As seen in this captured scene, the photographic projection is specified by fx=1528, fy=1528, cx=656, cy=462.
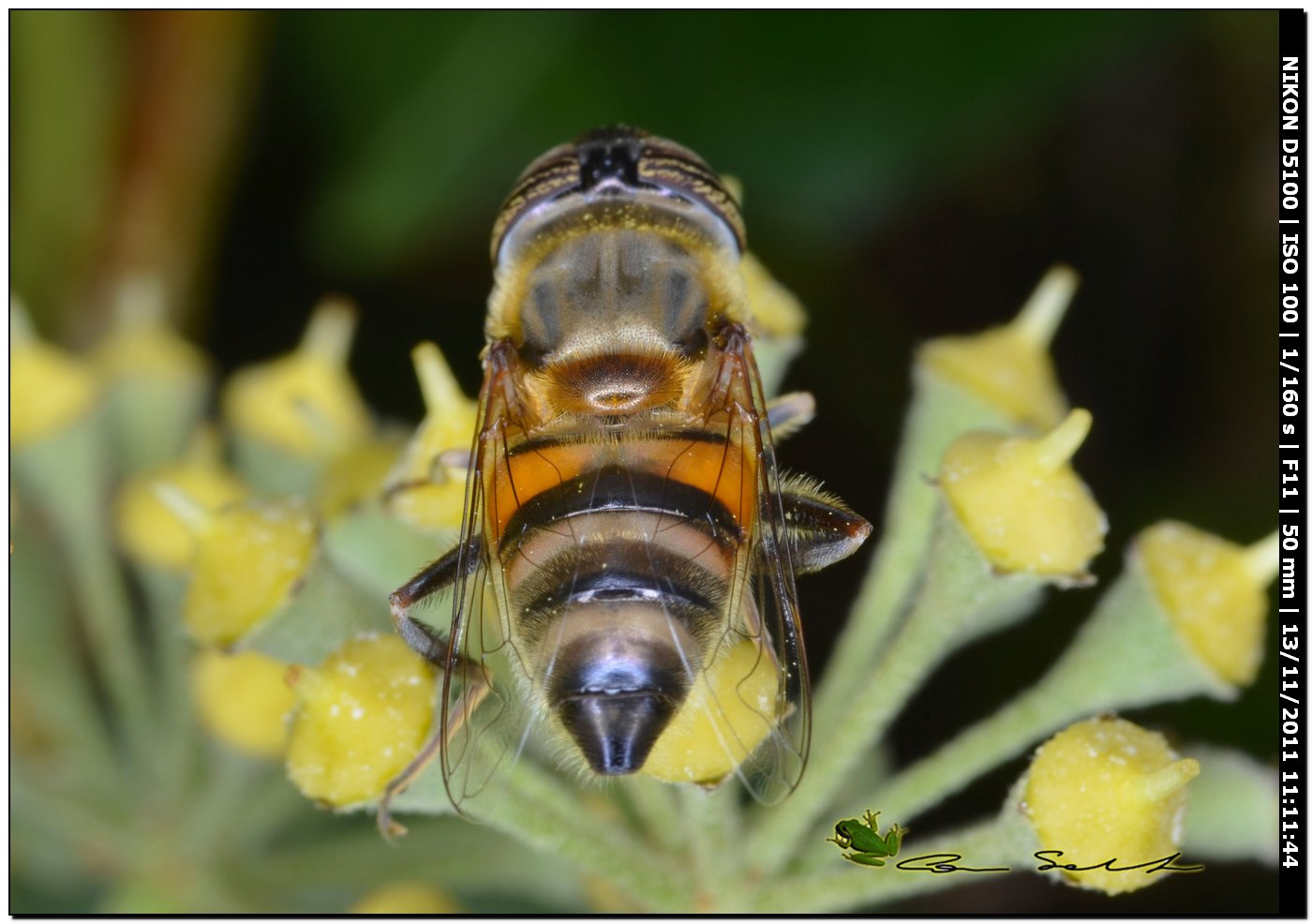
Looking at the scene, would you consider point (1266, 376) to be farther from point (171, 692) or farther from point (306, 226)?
point (171, 692)

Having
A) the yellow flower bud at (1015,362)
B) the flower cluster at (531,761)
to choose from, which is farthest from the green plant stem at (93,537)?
the yellow flower bud at (1015,362)

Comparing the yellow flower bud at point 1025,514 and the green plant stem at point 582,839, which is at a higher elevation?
the yellow flower bud at point 1025,514

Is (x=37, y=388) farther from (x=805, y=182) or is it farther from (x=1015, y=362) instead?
(x=1015, y=362)

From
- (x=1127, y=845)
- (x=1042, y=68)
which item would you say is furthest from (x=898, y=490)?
(x=1042, y=68)

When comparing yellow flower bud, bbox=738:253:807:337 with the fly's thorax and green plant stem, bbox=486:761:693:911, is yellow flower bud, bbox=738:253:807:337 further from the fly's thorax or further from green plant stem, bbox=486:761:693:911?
green plant stem, bbox=486:761:693:911
